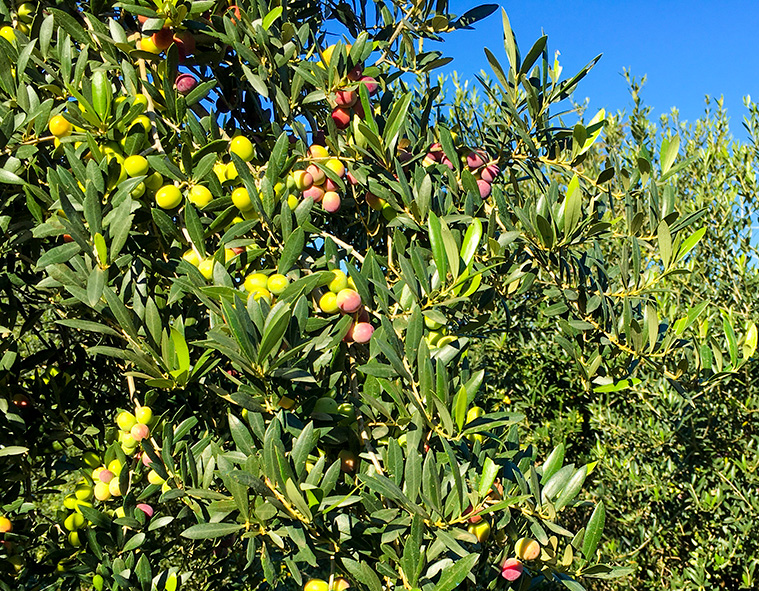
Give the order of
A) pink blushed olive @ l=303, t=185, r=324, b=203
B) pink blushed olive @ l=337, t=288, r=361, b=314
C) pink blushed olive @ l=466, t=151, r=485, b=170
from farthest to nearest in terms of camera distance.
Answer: pink blushed olive @ l=466, t=151, r=485, b=170 → pink blushed olive @ l=303, t=185, r=324, b=203 → pink blushed olive @ l=337, t=288, r=361, b=314

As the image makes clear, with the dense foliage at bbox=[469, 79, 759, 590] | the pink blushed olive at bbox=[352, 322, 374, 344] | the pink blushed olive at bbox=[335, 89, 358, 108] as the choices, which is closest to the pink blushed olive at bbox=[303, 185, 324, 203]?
the pink blushed olive at bbox=[335, 89, 358, 108]

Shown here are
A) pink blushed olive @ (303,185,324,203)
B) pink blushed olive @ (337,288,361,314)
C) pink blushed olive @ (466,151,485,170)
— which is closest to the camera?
pink blushed olive @ (337,288,361,314)

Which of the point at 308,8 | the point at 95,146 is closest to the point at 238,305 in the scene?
the point at 95,146

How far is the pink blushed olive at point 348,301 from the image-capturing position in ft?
3.89

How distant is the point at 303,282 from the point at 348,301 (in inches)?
6.3

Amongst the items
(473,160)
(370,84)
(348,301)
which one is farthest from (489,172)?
(348,301)

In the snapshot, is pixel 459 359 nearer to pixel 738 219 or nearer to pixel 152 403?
pixel 152 403

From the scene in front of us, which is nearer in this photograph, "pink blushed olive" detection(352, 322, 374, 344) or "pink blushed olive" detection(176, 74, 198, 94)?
"pink blushed olive" detection(352, 322, 374, 344)

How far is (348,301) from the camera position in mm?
1184

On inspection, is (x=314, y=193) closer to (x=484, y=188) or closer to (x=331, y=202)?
(x=331, y=202)

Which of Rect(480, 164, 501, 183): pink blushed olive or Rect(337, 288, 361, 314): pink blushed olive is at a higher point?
Rect(480, 164, 501, 183): pink blushed olive

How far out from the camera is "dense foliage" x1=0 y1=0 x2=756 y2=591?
3.48ft

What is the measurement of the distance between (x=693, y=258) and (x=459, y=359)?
2.57 m

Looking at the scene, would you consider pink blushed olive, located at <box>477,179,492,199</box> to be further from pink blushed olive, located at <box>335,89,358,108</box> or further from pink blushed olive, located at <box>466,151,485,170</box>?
pink blushed olive, located at <box>335,89,358,108</box>
